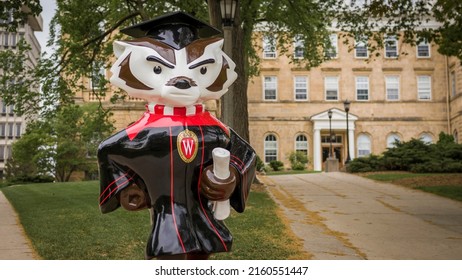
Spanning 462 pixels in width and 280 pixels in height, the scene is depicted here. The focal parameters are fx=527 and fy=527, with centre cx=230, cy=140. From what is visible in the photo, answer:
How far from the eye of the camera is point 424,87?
3678cm

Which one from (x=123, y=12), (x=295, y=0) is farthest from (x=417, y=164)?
(x=123, y=12)

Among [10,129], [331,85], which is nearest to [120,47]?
[331,85]

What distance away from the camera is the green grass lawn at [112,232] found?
622 cm

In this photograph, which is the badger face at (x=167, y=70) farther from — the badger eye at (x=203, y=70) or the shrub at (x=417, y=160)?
the shrub at (x=417, y=160)

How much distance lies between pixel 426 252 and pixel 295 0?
9.83 meters

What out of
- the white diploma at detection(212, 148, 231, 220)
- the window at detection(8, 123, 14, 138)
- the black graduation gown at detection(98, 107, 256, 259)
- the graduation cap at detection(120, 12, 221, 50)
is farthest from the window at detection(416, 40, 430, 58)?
the window at detection(8, 123, 14, 138)

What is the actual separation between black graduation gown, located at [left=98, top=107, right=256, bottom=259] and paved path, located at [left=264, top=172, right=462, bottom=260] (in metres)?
3.06

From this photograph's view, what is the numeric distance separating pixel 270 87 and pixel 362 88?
6499 millimetres

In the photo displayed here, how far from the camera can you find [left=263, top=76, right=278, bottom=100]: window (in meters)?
36.7

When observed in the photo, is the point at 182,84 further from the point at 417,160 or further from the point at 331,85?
the point at 331,85

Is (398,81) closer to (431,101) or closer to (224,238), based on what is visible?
(431,101)

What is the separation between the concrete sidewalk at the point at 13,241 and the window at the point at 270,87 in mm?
28161

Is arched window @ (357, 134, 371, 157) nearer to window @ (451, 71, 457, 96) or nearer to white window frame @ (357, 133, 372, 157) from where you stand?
white window frame @ (357, 133, 372, 157)

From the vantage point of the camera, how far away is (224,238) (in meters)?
3.59
